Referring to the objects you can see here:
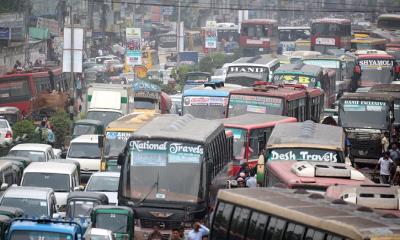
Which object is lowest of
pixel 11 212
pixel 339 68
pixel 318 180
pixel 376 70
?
pixel 339 68

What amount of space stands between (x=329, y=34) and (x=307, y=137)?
54.9 meters

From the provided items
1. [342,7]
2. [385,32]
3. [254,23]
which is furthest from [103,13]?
[342,7]

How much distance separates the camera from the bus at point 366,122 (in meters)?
37.1

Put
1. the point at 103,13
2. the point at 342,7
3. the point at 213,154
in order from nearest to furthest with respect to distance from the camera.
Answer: the point at 213,154
the point at 103,13
the point at 342,7

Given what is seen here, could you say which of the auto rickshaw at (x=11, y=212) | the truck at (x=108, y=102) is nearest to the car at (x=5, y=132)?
the truck at (x=108, y=102)

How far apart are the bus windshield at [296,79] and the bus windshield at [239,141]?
1538 centimetres

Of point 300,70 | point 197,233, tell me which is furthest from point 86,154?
point 197,233

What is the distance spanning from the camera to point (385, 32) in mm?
82125

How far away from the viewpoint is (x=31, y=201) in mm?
23219

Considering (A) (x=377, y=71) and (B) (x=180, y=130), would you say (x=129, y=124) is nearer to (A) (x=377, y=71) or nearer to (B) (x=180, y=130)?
(B) (x=180, y=130)

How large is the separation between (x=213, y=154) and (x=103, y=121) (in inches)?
744

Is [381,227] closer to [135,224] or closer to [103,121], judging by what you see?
[135,224]

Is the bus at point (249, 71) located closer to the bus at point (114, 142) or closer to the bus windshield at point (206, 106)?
the bus windshield at point (206, 106)

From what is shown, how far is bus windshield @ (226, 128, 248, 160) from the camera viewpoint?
30.7m
